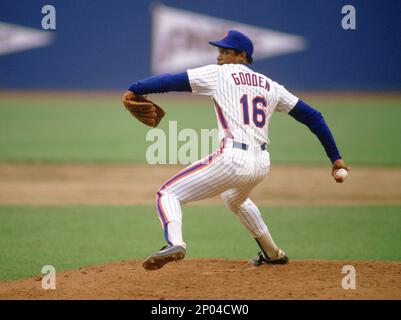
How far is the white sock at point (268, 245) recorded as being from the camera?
5469 mm

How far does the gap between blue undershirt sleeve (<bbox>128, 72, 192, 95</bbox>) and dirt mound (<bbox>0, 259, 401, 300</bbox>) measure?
1338 millimetres

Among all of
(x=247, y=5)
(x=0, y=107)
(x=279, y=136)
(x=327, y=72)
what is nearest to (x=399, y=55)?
(x=327, y=72)

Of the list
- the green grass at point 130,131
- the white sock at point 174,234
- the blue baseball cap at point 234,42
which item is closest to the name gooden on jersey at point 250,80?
the blue baseball cap at point 234,42

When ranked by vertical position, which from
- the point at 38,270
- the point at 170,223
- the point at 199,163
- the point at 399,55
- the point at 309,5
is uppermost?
the point at 309,5

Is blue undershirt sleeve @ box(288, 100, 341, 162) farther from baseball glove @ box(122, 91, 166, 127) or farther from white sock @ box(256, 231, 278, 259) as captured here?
baseball glove @ box(122, 91, 166, 127)

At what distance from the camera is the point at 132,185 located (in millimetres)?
10516

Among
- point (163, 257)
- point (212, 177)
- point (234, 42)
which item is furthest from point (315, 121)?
point (163, 257)

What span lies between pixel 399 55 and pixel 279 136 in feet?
21.6

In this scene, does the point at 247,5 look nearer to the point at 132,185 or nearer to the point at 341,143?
the point at 341,143

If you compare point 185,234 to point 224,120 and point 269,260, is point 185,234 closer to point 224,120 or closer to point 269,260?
point 269,260

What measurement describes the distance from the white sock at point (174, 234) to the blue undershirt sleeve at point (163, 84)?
88 cm

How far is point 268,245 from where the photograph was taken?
216 inches

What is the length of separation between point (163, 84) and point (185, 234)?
10.3 feet

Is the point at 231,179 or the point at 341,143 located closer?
the point at 231,179
